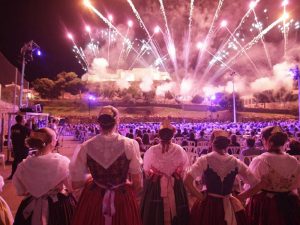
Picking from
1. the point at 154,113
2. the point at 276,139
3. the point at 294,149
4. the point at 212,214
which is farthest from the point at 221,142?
the point at 154,113

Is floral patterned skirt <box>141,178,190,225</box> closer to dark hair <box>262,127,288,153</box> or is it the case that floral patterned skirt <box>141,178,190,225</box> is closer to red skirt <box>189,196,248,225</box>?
red skirt <box>189,196,248,225</box>

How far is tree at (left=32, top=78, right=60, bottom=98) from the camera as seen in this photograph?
64.1 metres

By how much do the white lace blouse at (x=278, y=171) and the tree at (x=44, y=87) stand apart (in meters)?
64.2

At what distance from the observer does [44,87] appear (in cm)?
6431

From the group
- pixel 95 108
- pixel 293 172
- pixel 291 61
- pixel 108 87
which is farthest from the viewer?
pixel 108 87

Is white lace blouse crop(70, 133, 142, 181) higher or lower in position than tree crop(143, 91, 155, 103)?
lower

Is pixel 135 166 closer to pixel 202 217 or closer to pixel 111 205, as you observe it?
pixel 111 205

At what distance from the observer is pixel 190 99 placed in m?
71.4

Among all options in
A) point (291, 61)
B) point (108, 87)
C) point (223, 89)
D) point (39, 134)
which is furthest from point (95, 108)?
point (39, 134)

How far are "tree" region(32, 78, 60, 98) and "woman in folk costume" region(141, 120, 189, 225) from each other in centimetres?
6334

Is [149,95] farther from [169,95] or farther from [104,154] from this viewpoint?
[104,154]

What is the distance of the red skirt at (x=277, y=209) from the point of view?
3.68 m

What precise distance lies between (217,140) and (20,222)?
2263 millimetres

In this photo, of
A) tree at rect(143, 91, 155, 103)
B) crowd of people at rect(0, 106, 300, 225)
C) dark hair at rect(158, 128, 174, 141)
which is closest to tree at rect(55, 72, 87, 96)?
tree at rect(143, 91, 155, 103)
